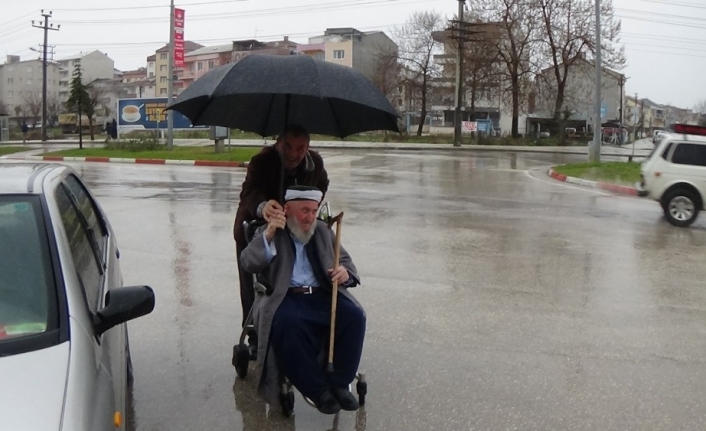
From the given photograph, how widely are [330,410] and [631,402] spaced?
198 cm

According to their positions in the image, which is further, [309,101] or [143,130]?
[143,130]

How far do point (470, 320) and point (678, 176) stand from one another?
28.0 feet

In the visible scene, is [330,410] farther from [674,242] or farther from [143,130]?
[143,130]

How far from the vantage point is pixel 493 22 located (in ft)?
168

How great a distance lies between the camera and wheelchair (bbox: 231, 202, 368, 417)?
4.16m

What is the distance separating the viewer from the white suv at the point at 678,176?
508 inches

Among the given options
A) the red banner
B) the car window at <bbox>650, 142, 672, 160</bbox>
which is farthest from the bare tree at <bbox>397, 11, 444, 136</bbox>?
the car window at <bbox>650, 142, 672, 160</bbox>

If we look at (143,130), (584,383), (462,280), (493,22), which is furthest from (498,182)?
(493,22)

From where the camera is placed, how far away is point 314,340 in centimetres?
409

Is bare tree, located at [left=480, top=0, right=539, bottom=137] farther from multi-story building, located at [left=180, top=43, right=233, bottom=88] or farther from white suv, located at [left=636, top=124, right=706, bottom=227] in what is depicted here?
multi-story building, located at [left=180, top=43, right=233, bottom=88]

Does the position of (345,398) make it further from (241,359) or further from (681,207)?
(681,207)

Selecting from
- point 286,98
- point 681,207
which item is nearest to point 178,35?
point 681,207

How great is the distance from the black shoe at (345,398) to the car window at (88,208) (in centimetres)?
155

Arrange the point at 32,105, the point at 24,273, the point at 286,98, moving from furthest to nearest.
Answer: the point at 32,105
the point at 286,98
the point at 24,273
